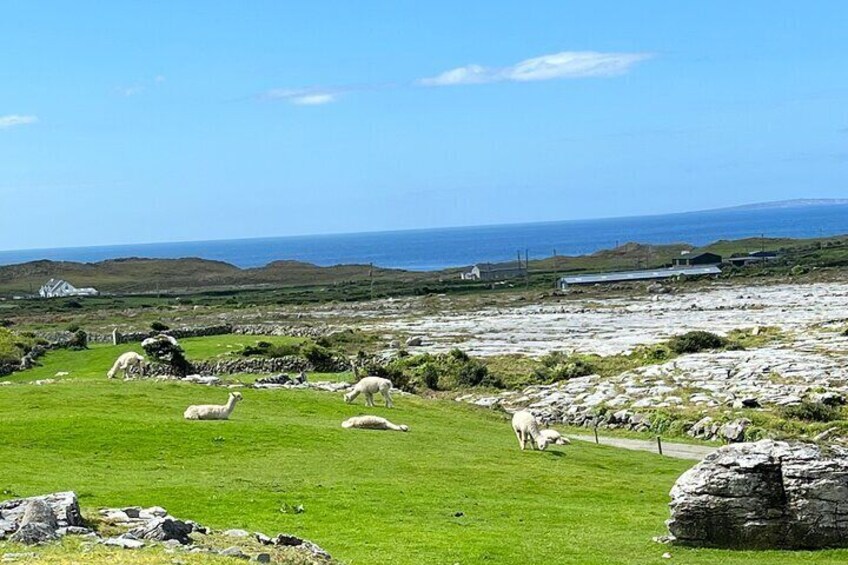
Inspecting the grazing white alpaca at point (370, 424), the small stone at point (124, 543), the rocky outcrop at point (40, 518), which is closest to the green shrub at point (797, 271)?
the grazing white alpaca at point (370, 424)

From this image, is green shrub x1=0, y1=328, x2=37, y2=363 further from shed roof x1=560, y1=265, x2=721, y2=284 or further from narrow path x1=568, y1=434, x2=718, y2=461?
shed roof x1=560, y1=265, x2=721, y2=284

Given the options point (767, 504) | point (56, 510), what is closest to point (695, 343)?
point (767, 504)

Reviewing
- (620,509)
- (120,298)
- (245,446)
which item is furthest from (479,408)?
(120,298)

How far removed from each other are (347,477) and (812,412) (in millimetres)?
26276

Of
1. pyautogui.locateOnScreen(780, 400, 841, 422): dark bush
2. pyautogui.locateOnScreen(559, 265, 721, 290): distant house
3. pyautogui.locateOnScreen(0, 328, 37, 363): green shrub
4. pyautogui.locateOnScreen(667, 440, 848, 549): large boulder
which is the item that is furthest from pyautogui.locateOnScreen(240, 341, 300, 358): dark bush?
pyautogui.locateOnScreen(559, 265, 721, 290): distant house

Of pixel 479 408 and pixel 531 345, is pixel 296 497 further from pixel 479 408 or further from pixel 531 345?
pixel 531 345

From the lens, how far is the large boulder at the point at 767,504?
2274cm

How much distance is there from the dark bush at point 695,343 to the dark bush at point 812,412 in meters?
20.5

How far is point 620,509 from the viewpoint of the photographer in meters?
27.5

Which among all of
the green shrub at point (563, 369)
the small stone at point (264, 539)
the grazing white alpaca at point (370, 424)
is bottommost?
the green shrub at point (563, 369)

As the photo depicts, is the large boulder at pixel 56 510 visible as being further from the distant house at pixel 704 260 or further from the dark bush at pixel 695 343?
the distant house at pixel 704 260

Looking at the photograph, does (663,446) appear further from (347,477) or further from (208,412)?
(347,477)

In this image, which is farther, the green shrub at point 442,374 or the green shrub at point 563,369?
the green shrub at point 563,369

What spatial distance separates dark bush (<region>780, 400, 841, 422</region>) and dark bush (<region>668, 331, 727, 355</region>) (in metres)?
20.5
